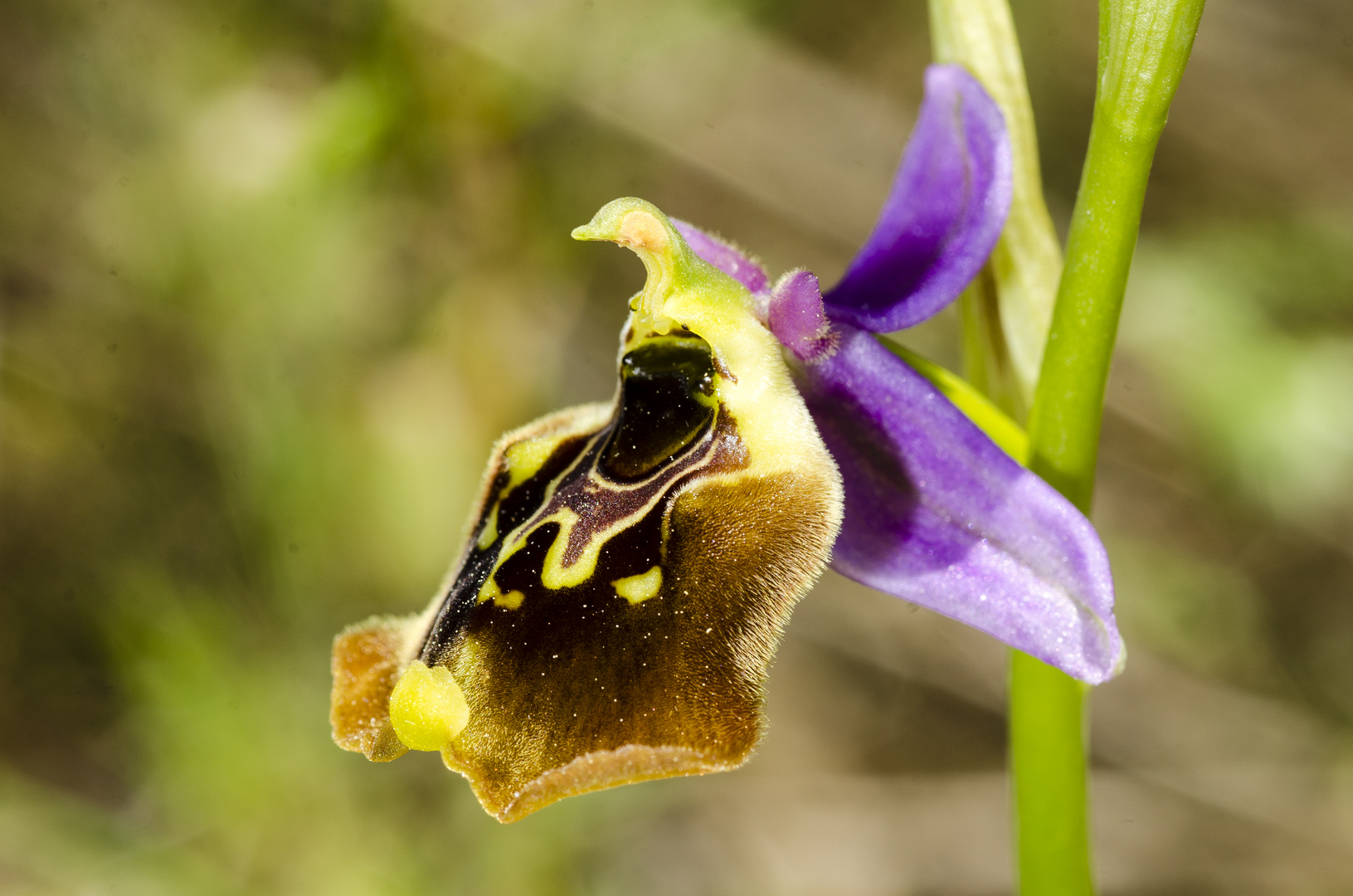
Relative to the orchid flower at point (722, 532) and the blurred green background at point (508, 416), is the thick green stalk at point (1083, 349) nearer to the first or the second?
the orchid flower at point (722, 532)

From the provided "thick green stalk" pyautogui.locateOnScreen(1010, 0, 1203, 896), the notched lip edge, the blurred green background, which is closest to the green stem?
"thick green stalk" pyautogui.locateOnScreen(1010, 0, 1203, 896)

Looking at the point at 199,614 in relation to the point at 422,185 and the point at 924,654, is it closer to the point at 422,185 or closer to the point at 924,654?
the point at 422,185

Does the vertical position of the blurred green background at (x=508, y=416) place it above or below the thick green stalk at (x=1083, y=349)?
below

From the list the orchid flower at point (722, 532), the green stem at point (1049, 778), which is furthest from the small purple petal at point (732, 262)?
the green stem at point (1049, 778)

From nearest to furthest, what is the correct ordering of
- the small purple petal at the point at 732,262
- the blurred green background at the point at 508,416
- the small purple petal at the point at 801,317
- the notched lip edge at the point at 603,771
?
the notched lip edge at the point at 603,771 → the small purple petal at the point at 801,317 → the small purple petal at the point at 732,262 → the blurred green background at the point at 508,416

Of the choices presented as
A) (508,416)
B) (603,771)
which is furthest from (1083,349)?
A: (508,416)

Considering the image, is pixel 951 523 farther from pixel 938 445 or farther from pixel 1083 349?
pixel 1083 349
